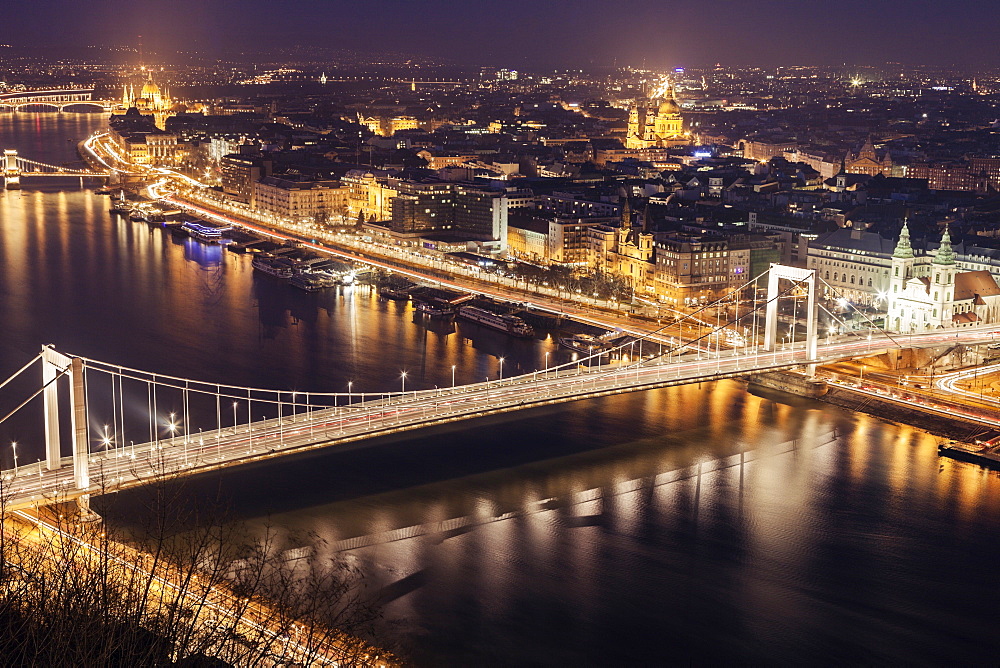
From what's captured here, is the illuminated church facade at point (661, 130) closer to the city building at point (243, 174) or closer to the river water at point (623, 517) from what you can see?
the city building at point (243, 174)

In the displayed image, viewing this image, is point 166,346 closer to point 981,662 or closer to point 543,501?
point 543,501

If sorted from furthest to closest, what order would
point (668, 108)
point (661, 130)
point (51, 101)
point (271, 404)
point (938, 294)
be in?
point (51, 101)
point (668, 108)
point (661, 130)
point (938, 294)
point (271, 404)

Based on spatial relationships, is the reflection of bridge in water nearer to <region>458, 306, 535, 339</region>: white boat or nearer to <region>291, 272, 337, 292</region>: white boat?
<region>291, 272, 337, 292</region>: white boat

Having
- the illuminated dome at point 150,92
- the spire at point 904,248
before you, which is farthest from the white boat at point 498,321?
the illuminated dome at point 150,92

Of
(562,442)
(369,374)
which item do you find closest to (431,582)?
(562,442)

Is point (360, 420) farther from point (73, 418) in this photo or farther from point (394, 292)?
point (394, 292)

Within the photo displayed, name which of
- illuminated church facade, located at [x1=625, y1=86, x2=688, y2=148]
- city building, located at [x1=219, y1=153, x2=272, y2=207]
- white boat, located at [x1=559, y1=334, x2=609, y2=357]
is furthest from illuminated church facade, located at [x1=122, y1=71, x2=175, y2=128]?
white boat, located at [x1=559, y1=334, x2=609, y2=357]

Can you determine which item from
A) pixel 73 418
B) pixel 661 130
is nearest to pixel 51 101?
pixel 661 130
